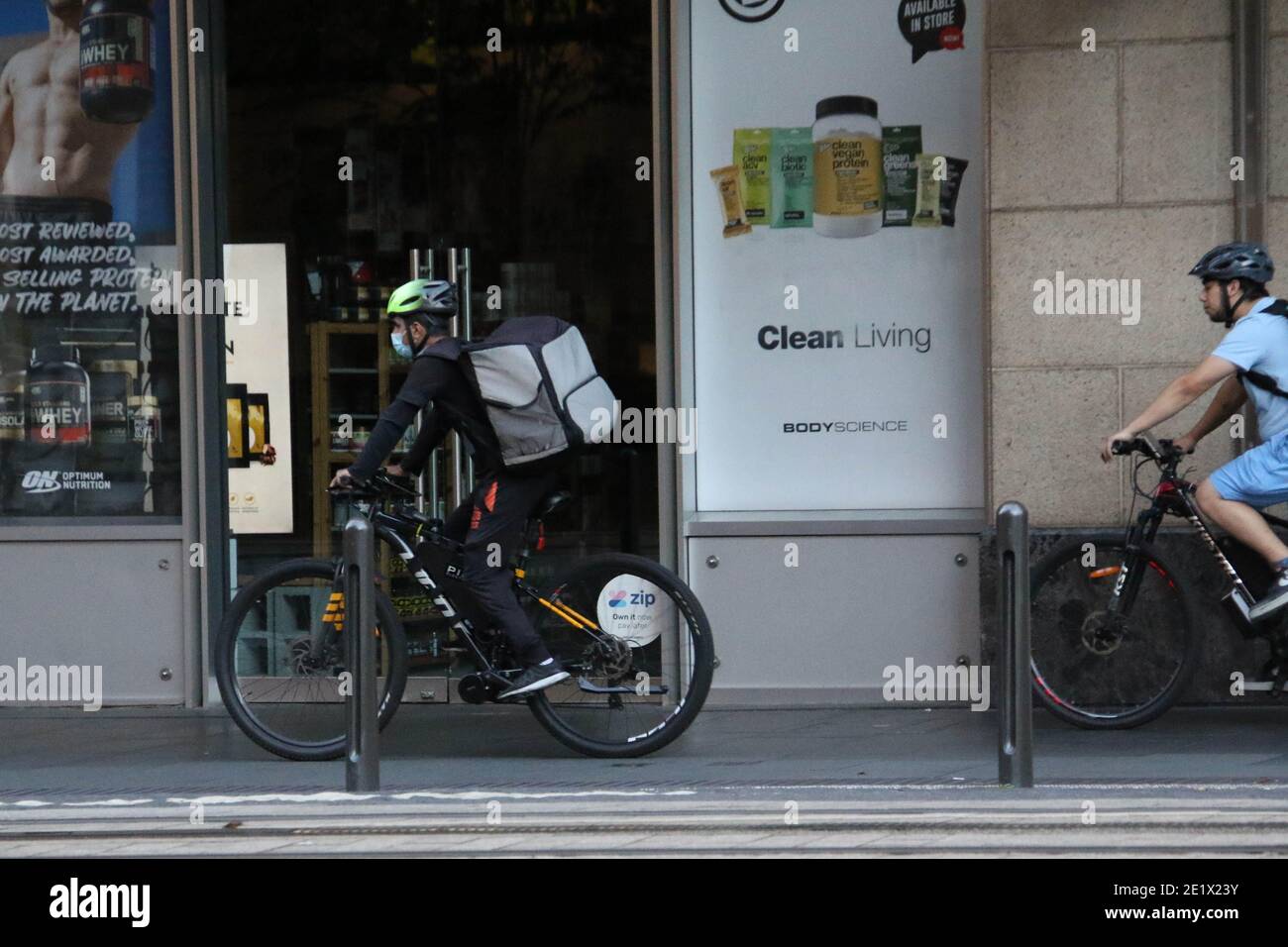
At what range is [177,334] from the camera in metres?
8.69

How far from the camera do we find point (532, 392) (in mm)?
6629

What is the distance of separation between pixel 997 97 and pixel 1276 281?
58.2 inches

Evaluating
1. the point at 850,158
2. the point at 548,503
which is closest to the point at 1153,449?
the point at 850,158

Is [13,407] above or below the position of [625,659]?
above

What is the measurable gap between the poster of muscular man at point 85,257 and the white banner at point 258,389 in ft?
0.97

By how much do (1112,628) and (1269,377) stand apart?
3.91ft

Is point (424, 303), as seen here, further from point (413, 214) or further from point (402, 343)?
point (413, 214)

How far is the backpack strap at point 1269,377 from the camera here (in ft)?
22.7

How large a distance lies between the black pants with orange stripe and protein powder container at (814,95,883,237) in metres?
2.40

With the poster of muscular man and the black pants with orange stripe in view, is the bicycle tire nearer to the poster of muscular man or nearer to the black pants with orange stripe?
A: the black pants with orange stripe

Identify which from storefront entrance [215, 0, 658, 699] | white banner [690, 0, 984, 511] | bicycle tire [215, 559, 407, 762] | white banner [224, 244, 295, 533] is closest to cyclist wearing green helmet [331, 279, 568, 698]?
bicycle tire [215, 559, 407, 762]

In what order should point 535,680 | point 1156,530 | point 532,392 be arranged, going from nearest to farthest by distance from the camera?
point 532,392 → point 535,680 → point 1156,530

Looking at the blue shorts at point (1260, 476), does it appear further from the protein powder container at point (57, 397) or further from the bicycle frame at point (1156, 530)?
the protein powder container at point (57, 397)

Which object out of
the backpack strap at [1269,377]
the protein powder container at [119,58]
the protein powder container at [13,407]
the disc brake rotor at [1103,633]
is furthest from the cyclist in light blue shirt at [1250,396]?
the protein powder container at [13,407]
